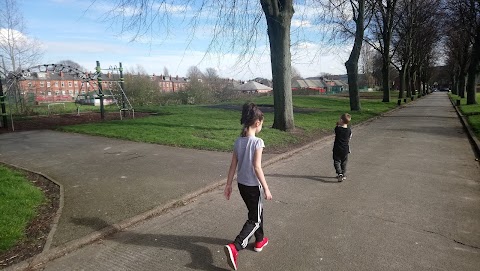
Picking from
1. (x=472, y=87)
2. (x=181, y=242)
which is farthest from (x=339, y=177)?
(x=472, y=87)

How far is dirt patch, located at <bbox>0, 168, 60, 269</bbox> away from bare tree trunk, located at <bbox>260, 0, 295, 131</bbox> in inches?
302

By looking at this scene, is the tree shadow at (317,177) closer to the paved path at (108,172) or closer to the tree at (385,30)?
the paved path at (108,172)

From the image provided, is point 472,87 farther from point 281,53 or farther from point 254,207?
point 254,207

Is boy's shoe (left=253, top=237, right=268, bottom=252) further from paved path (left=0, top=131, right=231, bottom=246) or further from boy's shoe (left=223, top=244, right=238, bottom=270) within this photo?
paved path (left=0, top=131, right=231, bottom=246)

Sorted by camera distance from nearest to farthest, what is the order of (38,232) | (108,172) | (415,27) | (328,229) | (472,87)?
(38,232) < (328,229) < (108,172) < (472,87) < (415,27)

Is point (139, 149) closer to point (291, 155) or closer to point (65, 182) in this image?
point (65, 182)

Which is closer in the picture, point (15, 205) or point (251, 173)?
point (251, 173)

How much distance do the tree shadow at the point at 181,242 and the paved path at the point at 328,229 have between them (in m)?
0.01

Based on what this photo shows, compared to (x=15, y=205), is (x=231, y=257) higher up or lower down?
lower down

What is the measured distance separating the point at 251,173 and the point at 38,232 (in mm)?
2658

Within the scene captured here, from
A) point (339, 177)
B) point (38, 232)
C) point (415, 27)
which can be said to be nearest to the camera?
point (38, 232)

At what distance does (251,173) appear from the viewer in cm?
346

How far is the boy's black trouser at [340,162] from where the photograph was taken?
6.30 meters

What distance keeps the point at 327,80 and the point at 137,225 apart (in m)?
130
